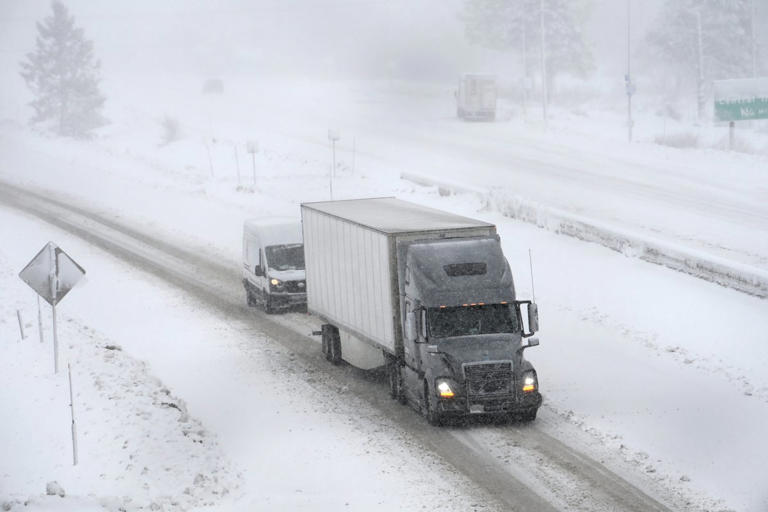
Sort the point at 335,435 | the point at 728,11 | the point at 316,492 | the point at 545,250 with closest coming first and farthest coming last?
the point at 316,492 < the point at 335,435 < the point at 545,250 < the point at 728,11

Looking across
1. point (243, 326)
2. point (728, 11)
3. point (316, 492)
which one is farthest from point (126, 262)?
point (728, 11)

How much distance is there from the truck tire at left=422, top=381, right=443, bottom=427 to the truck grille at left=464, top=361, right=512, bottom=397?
690mm

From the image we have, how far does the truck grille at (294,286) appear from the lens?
28.6m

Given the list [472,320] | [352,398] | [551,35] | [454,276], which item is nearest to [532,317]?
[472,320]

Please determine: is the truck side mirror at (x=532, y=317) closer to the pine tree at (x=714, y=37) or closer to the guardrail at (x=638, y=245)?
the guardrail at (x=638, y=245)

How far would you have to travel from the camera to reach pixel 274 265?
2900cm

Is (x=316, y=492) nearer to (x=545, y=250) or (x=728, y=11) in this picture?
(x=545, y=250)

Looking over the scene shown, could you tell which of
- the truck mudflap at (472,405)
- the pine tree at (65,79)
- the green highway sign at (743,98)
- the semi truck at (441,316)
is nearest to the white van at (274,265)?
the semi truck at (441,316)

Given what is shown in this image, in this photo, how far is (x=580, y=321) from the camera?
2634 cm

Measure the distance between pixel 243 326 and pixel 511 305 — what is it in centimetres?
1070

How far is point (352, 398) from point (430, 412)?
2713mm

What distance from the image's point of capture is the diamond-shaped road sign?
19078mm

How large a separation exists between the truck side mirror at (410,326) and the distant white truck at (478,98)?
181ft

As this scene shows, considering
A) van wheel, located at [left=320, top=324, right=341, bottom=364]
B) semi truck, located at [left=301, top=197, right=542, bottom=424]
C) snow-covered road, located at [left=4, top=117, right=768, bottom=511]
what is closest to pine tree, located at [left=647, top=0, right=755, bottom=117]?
snow-covered road, located at [left=4, top=117, right=768, bottom=511]
